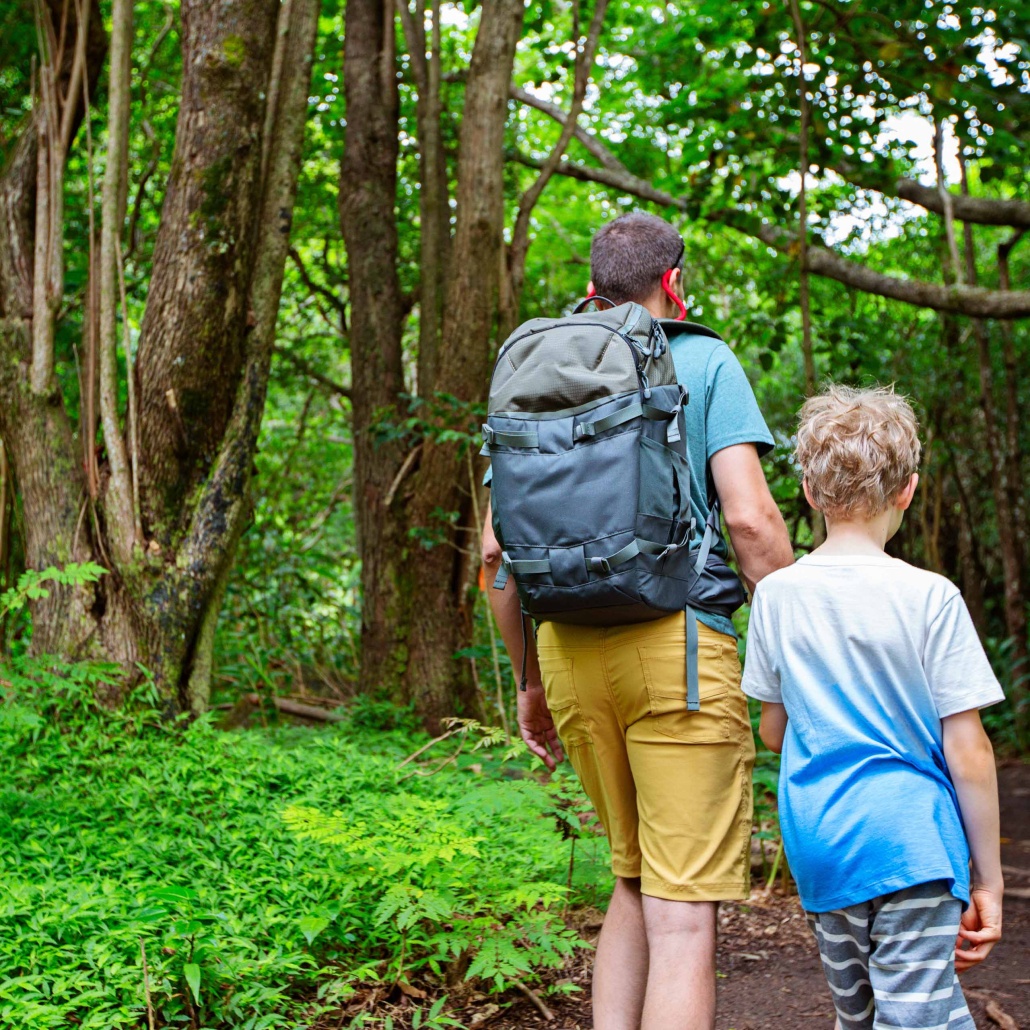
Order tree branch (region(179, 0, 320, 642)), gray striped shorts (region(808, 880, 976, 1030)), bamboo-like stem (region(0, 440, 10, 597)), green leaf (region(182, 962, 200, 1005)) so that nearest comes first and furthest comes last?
gray striped shorts (region(808, 880, 976, 1030)) → green leaf (region(182, 962, 200, 1005)) → tree branch (region(179, 0, 320, 642)) → bamboo-like stem (region(0, 440, 10, 597))

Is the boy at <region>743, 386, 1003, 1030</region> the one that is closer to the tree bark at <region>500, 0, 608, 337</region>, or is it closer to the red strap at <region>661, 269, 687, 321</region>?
the red strap at <region>661, 269, 687, 321</region>

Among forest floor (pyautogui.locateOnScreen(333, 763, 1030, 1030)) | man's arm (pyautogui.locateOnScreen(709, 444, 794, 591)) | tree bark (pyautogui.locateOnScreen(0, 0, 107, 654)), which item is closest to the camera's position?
man's arm (pyautogui.locateOnScreen(709, 444, 794, 591))

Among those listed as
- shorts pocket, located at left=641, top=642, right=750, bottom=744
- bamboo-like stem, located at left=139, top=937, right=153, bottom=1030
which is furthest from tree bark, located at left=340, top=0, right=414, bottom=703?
shorts pocket, located at left=641, top=642, right=750, bottom=744

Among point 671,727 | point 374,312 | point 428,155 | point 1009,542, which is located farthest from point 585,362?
point 1009,542

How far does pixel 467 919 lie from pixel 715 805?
1.30 m

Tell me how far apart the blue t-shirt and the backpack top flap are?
0.36 ft

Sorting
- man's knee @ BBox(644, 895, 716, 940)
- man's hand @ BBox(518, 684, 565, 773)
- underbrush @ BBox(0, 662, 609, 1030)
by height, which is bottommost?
underbrush @ BBox(0, 662, 609, 1030)

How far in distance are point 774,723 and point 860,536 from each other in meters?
0.40

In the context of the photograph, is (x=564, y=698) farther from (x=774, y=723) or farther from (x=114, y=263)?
(x=114, y=263)

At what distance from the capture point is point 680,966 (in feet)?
7.09

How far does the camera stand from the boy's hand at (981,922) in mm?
1814

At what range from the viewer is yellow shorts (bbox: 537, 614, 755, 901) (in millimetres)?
2176

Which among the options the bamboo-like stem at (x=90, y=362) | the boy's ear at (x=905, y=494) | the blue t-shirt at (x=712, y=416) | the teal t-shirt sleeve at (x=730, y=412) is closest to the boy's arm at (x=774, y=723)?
the blue t-shirt at (x=712, y=416)

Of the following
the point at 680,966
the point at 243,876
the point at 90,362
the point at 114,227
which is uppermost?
the point at 114,227
